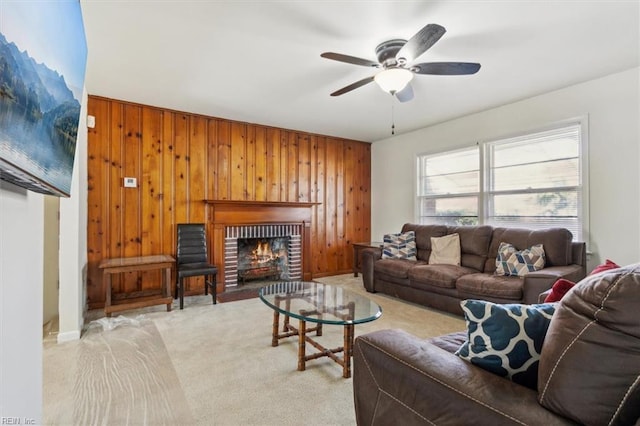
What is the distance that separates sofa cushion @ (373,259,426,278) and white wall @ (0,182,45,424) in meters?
3.52

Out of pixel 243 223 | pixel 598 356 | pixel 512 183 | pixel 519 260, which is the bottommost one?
pixel 519 260

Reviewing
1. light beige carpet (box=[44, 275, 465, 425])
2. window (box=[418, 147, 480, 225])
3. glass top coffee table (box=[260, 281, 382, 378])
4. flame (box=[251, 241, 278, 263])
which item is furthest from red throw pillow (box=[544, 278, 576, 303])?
flame (box=[251, 241, 278, 263])

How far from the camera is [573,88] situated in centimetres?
355

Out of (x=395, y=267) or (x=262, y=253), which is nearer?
(x=395, y=267)

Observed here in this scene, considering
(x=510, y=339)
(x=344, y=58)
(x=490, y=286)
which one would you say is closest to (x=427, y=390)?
(x=510, y=339)

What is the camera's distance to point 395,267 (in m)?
4.16

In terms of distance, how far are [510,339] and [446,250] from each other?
3217 millimetres

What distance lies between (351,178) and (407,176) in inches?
41.6

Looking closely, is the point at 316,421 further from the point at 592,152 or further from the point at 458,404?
the point at 592,152

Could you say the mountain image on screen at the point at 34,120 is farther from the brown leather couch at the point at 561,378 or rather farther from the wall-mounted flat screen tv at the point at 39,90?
the brown leather couch at the point at 561,378

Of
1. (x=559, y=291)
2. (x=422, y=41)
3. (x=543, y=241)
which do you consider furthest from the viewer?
(x=543, y=241)

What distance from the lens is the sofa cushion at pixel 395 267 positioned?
4.06m

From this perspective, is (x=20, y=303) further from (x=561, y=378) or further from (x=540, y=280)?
(x=540, y=280)

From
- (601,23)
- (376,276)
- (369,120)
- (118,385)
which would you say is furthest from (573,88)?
(118,385)
